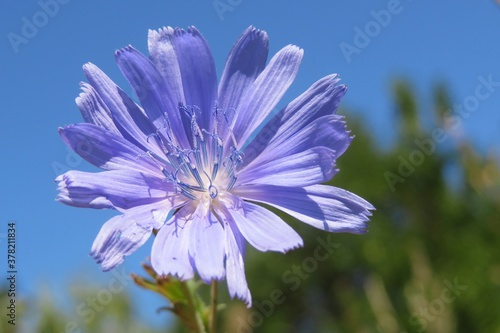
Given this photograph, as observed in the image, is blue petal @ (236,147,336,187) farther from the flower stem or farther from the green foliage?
the green foliage

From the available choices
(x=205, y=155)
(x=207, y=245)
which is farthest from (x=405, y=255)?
(x=207, y=245)

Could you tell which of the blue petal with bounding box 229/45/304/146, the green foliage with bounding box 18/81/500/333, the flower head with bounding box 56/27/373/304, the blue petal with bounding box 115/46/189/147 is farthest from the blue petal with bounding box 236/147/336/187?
the green foliage with bounding box 18/81/500/333

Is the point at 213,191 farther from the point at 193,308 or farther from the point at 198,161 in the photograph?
the point at 193,308

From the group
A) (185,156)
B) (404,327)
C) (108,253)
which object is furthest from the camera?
(404,327)

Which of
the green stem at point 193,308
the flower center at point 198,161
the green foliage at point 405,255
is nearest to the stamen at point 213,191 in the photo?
the flower center at point 198,161

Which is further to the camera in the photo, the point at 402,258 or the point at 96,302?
the point at 402,258

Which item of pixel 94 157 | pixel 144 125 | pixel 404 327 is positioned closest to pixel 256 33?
pixel 144 125

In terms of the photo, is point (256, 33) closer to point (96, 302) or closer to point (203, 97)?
point (203, 97)
